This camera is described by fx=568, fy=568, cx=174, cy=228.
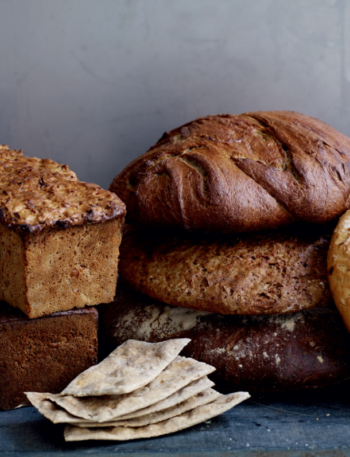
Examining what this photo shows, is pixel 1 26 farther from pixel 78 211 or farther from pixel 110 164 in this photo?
pixel 78 211

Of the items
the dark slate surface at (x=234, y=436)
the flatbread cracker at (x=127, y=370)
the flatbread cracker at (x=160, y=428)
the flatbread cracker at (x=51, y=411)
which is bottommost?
the dark slate surface at (x=234, y=436)

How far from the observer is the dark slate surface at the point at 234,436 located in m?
2.00

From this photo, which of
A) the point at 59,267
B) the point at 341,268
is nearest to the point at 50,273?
the point at 59,267

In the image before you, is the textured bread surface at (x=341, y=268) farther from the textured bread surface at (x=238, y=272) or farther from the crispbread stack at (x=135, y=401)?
the crispbread stack at (x=135, y=401)

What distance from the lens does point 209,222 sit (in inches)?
93.1

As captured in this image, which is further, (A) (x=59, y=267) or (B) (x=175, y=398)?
(A) (x=59, y=267)

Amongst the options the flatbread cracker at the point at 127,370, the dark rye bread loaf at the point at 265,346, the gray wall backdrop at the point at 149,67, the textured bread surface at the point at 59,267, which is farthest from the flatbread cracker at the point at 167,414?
the gray wall backdrop at the point at 149,67

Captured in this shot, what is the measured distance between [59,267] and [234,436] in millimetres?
904

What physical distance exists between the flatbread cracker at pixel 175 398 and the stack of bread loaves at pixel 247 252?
337 mm

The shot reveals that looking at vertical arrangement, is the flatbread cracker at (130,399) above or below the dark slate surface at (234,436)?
above

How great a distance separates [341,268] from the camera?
2289 mm

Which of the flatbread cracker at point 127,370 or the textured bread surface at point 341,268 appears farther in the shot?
the textured bread surface at point 341,268

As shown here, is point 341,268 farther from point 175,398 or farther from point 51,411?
point 51,411

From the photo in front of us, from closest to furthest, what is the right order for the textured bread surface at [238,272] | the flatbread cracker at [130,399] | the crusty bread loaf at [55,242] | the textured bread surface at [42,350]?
1. the flatbread cracker at [130,399]
2. the crusty bread loaf at [55,242]
3. the textured bread surface at [42,350]
4. the textured bread surface at [238,272]
